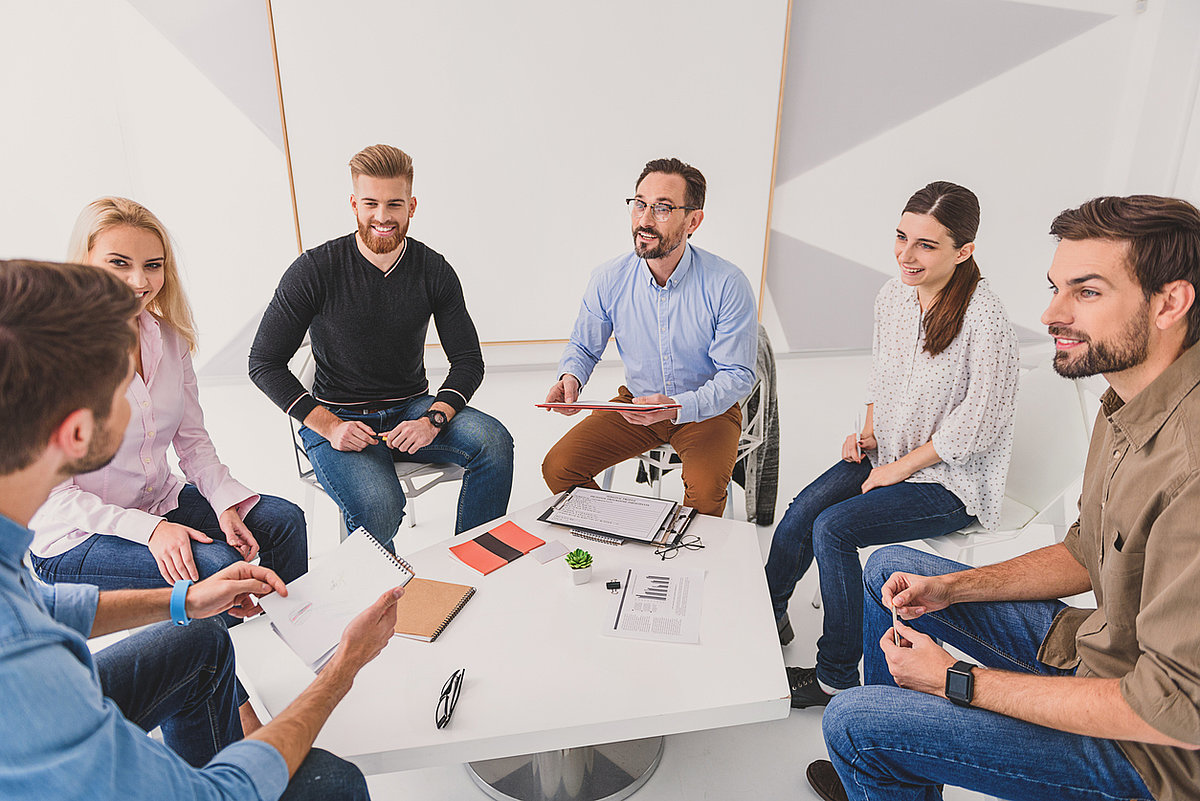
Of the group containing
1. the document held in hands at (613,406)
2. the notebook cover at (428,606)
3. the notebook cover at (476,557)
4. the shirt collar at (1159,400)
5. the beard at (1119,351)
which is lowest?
the notebook cover at (428,606)

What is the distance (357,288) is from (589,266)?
2403mm

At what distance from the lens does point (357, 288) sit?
8.82 feet

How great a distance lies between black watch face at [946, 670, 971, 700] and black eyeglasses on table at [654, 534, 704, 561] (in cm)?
73

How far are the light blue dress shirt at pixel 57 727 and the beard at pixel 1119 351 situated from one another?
1.63m

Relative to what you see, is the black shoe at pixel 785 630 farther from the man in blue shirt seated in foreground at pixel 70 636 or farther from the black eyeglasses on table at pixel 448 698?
the man in blue shirt seated in foreground at pixel 70 636

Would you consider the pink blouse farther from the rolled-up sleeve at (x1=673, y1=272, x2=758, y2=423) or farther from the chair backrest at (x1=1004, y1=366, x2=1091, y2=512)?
the chair backrest at (x1=1004, y1=366, x2=1091, y2=512)

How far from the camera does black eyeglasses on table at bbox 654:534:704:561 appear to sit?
6.57ft

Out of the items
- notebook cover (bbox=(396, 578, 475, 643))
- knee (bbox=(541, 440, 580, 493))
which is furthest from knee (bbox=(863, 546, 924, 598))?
knee (bbox=(541, 440, 580, 493))

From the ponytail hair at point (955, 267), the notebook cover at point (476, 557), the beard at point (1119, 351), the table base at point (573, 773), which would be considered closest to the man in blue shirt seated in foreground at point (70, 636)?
the notebook cover at point (476, 557)

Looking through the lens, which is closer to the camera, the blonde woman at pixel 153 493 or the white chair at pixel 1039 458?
the blonde woman at pixel 153 493

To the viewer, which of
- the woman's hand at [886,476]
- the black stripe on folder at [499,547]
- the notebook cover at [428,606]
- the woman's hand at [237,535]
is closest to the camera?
the notebook cover at [428,606]

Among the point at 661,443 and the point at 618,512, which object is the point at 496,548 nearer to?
the point at 618,512

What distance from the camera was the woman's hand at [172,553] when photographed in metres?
1.91

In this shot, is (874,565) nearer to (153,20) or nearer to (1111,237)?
(1111,237)
